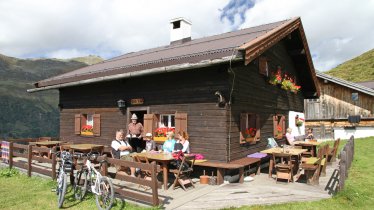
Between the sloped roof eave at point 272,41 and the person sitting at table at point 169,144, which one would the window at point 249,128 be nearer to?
the sloped roof eave at point 272,41

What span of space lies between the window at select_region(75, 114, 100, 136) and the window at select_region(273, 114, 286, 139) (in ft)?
23.3

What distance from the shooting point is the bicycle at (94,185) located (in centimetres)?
567

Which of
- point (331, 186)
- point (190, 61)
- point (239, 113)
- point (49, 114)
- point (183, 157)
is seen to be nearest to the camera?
point (183, 157)

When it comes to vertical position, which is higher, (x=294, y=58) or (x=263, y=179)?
(x=294, y=58)

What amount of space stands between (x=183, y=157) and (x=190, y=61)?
2.67 meters

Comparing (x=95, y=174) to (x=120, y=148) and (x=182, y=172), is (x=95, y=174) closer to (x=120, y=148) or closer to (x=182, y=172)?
(x=120, y=148)

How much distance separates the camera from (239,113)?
8852mm

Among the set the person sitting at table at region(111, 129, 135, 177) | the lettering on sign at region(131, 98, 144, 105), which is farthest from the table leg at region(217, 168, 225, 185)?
the lettering on sign at region(131, 98, 144, 105)

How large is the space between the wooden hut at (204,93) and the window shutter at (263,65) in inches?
1.2

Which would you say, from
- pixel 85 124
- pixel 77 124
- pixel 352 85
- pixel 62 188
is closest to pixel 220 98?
pixel 62 188

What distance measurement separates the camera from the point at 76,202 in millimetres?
6395

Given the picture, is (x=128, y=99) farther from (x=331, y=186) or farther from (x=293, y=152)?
(x=331, y=186)

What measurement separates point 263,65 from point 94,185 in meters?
7.13

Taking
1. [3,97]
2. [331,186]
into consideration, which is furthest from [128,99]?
[3,97]
